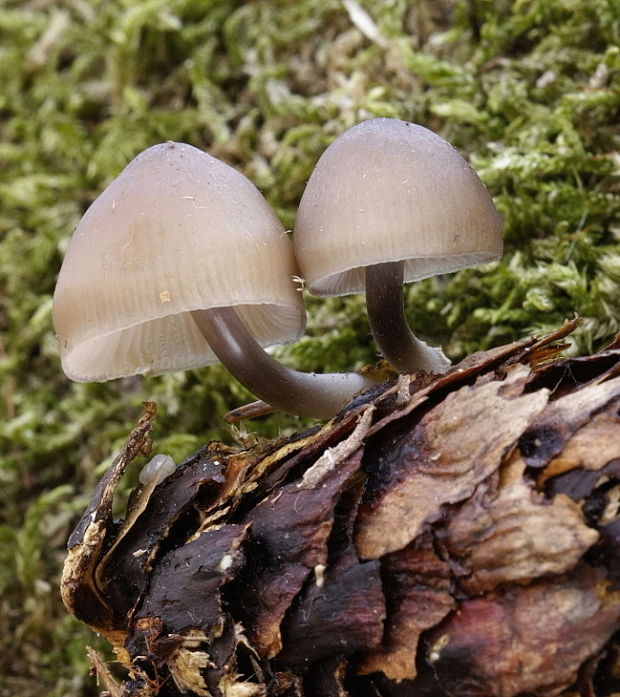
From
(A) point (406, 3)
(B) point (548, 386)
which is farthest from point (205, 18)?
(B) point (548, 386)

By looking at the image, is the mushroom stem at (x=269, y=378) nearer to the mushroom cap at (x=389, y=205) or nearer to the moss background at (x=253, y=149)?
the mushroom cap at (x=389, y=205)

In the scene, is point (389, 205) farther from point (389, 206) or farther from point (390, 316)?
point (390, 316)

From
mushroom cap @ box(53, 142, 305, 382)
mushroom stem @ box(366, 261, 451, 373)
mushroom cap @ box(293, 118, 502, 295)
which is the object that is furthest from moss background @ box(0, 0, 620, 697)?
mushroom cap @ box(53, 142, 305, 382)

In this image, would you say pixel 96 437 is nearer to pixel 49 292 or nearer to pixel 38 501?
pixel 38 501

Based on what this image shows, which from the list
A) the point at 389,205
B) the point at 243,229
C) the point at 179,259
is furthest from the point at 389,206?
the point at 179,259

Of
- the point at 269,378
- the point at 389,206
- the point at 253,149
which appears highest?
the point at 389,206

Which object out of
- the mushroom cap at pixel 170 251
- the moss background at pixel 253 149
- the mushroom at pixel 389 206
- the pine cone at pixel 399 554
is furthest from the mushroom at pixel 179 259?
the moss background at pixel 253 149

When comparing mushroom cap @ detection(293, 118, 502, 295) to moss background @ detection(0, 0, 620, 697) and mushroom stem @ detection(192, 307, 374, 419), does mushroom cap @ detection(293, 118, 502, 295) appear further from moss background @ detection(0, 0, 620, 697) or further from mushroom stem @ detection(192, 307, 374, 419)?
moss background @ detection(0, 0, 620, 697)
